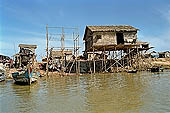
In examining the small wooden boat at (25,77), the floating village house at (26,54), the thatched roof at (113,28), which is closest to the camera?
the small wooden boat at (25,77)

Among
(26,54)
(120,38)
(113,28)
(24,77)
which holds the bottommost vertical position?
(24,77)

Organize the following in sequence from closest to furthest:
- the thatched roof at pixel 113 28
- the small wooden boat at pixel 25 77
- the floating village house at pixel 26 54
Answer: the small wooden boat at pixel 25 77, the thatched roof at pixel 113 28, the floating village house at pixel 26 54

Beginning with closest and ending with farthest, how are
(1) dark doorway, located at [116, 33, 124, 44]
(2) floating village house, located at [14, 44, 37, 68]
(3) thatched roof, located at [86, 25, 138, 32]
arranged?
(3) thatched roof, located at [86, 25, 138, 32]
(1) dark doorway, located at [116, 33, 124, 44]
(2) floating village house, located at [14, 44, 37, 68]

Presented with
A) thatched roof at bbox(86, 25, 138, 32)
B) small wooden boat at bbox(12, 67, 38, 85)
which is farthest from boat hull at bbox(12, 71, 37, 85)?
thatched roof at bbox(86, 25, 138, 32)

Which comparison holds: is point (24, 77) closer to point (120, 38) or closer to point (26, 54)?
point (26, 54)

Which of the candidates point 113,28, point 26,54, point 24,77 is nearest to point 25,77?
point 24,77

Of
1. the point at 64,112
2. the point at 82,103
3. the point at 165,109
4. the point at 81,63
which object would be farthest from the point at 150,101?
the point at 81,63

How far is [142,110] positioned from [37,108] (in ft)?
12.7

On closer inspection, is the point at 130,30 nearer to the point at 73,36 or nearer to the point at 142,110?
the point at 73,36

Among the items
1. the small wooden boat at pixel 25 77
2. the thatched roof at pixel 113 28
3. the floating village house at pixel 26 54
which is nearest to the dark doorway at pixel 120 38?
the thatched roof at pixel 113 28

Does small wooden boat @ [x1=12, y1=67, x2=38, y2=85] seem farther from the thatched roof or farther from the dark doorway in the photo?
the dark doorway

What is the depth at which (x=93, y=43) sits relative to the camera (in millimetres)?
23984

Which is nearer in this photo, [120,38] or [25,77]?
[25,77]

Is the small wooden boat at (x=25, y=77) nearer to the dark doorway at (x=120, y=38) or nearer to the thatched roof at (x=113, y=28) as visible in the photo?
the thatched roof at (x=113, y=28)
